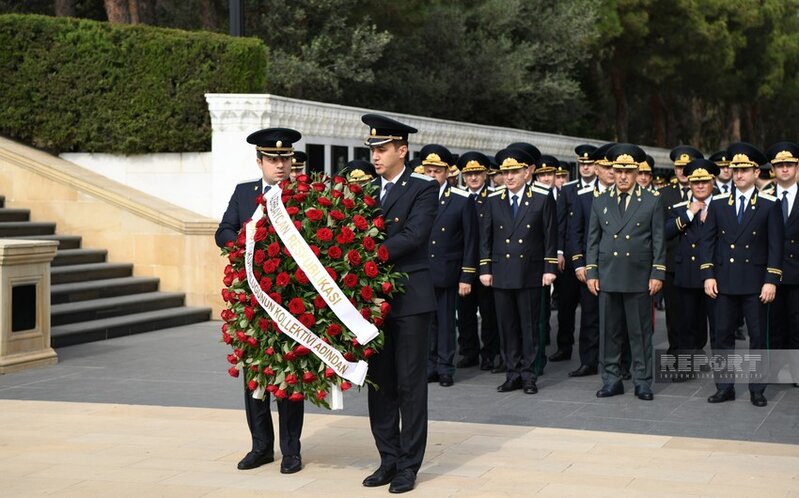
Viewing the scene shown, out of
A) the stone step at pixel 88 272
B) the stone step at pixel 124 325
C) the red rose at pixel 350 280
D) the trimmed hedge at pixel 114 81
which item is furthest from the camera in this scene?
the trimmed hedge at pixel 114 81

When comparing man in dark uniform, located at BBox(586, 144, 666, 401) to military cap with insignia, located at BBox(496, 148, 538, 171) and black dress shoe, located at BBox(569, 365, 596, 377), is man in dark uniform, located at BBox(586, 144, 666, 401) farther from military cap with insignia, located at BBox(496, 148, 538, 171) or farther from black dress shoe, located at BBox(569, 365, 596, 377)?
black dress shoe, located at BBox(569, 365, 596, 377)

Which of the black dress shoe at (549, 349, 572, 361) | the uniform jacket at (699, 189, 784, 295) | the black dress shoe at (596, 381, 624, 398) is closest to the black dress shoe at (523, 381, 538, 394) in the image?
the black dress shoe at (596, 381, 624, 398)

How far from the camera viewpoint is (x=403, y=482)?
704 cm

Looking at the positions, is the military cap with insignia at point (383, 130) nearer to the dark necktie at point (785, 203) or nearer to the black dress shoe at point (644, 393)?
the black dress shoe at point (644, 393)

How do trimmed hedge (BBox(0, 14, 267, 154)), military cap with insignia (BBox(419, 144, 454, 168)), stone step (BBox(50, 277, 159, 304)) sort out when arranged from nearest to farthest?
military cap with insignia (BBox(419, 144, 454, 168))
stone step (BBox(50, 277, 159, 304))
trimmed hedge (BBox(0, 14, 267, 154))

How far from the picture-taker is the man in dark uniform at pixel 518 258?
10.9 meters

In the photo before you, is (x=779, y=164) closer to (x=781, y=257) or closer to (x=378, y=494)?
(x=781, y=257)

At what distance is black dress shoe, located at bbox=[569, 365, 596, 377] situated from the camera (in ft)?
38.9

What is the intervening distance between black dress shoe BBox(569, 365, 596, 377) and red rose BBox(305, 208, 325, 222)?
542 cm

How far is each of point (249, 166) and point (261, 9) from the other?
911 cm

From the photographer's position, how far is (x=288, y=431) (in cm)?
752

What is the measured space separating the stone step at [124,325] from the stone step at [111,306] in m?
0.08

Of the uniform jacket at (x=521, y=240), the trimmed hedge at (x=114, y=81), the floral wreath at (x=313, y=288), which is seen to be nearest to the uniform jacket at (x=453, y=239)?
the uniform jacket at (x=521, y=240)

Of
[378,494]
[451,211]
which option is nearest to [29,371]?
[451,211]
